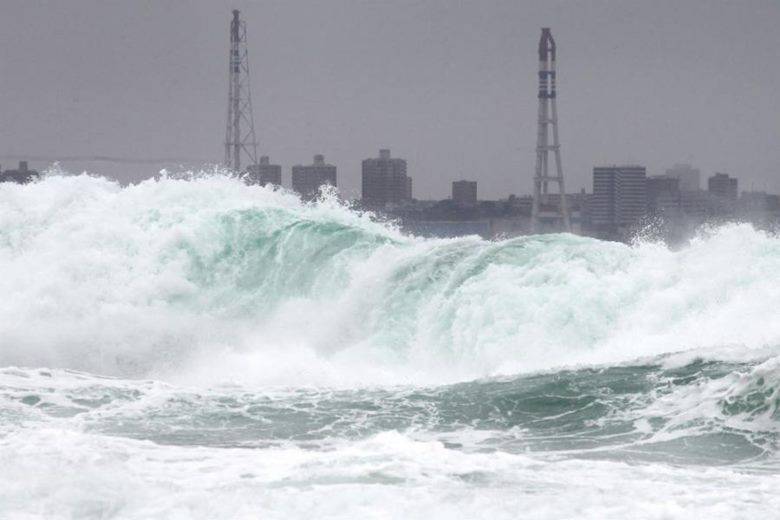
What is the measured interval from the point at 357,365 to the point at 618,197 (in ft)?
99.1

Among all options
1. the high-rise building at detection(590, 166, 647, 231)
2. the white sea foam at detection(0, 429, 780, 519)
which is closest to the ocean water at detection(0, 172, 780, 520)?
the white sea foam at detection(0, 429, 780, 519)

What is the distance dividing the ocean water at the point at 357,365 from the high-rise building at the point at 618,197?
21.3 meters

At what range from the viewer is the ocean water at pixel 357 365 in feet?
38.8

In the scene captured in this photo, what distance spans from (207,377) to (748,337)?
8.43m

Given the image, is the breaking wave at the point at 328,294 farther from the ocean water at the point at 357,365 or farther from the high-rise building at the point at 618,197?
the high-rise building at the point at 618,197

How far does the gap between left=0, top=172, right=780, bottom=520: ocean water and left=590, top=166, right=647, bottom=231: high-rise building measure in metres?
21.3

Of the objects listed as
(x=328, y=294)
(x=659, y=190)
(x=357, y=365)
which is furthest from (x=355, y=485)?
(x=659, y=190)

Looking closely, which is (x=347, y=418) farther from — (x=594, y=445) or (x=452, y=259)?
(x=452, y=259)

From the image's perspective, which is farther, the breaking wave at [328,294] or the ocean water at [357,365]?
the breaking wave at [328,294]

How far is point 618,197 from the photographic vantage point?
159 feet

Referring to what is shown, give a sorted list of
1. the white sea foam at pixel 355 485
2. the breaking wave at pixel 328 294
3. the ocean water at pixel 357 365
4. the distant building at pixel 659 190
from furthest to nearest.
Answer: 1. the distant building at pixel 659 190
2. the breaking wave at pixel 328 294
3. the ocean water at pixel 357 365
4. the white sea foam at pixel 355 485

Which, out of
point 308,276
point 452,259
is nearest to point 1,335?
point 308,276

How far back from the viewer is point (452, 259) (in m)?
22.5

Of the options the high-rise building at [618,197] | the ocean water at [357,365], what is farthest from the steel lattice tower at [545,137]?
the ocean water at [357,365]
